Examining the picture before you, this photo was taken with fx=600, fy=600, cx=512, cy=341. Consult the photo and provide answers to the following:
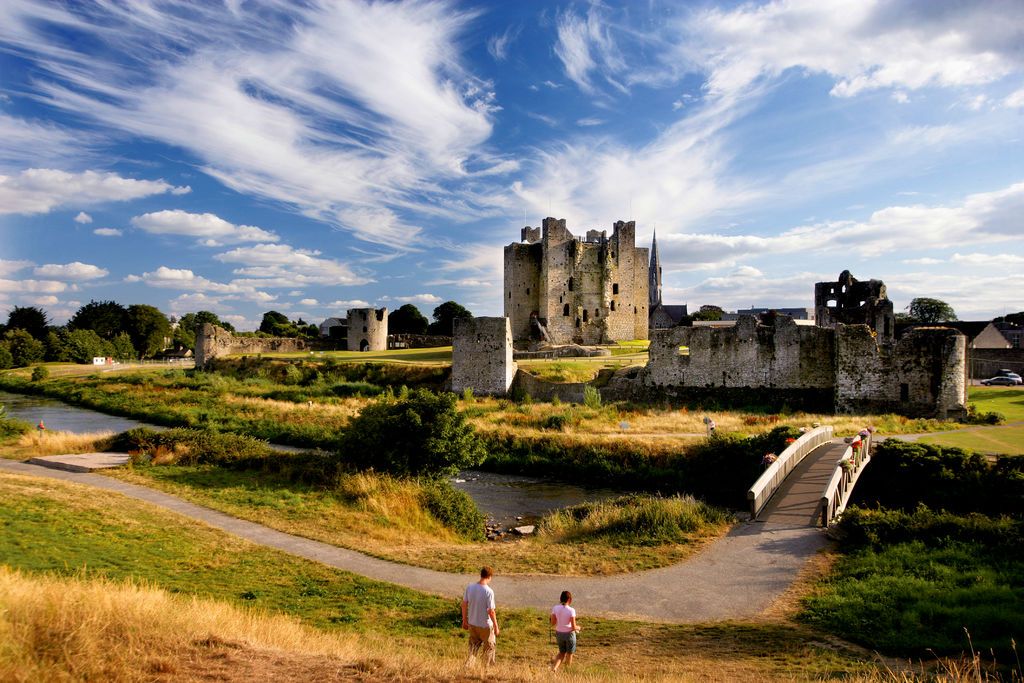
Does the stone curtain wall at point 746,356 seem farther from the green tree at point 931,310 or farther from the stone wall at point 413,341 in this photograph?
the green tree at point 931,310

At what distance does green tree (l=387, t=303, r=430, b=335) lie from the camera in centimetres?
8119

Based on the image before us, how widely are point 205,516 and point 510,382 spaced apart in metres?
22.1

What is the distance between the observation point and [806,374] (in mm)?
27719

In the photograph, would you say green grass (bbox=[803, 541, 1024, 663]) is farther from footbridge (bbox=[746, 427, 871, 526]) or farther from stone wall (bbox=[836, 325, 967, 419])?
stone wall (bbox=[836, 325, 967, 419])

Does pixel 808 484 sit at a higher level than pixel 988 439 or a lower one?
lower

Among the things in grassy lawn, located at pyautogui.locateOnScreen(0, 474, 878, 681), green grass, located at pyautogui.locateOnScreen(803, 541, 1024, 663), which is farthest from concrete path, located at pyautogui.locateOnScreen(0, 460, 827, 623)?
green grass, located at pyautogui.locateOnScreen(803, 541, 1024, 663)

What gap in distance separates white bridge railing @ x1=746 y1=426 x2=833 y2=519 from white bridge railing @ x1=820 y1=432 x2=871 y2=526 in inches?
44.5

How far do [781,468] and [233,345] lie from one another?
50695mm

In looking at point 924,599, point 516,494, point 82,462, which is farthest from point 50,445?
point 924,599

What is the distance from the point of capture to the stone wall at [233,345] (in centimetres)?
5147

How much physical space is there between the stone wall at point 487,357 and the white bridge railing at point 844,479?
63.9 feet

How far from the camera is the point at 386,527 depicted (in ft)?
46.2

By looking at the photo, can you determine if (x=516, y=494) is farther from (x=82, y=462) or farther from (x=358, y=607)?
(x=82, y=462)

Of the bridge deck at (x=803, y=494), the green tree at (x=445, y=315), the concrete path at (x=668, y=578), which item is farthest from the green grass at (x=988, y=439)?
the green tree at (x=445, y=315)
